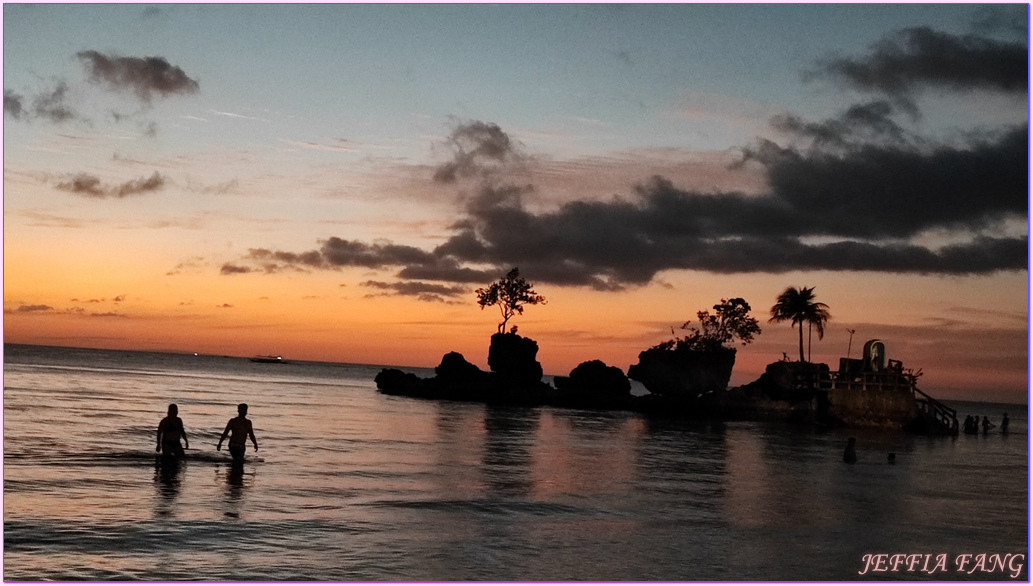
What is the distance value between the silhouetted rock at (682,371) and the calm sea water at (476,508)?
4423 centimetres

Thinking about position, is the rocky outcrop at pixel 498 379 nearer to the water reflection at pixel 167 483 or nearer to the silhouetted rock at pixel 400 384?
the silhouetted rock at pixel 400 384

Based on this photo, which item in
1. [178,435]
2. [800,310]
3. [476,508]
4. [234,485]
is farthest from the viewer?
[800,310]

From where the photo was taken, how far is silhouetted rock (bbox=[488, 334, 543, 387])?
336 feet

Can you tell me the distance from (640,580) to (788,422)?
6344cm

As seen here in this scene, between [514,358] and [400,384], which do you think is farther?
[400,384]

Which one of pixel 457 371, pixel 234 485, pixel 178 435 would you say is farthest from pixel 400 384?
pixel 234 485

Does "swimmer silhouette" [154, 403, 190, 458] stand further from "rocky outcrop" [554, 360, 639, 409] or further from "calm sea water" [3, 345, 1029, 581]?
"rocky outcrop" [554, 360, 639, 409]

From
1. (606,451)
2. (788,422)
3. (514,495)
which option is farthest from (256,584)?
(788,422)

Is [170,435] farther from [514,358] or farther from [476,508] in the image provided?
[514,358]

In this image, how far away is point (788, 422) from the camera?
77.1 metres

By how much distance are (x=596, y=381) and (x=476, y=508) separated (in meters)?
75.3

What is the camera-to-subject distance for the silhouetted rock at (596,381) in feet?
320

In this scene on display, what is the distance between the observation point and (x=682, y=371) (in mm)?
94500

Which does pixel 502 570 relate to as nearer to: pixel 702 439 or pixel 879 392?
pixel 702 439
